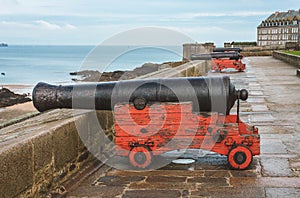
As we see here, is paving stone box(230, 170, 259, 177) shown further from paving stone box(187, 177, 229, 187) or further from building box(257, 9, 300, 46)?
building box(257, 9, 300, 46)

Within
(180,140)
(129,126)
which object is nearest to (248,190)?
(180,140)

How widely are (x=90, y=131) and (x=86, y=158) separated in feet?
0.89

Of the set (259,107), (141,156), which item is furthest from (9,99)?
(141,156)

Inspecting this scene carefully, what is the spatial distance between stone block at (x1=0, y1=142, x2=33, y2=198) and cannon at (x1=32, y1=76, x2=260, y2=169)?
1140 mm

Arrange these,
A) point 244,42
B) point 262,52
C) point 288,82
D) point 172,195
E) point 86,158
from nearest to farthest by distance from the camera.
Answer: point 172,195 → point 86,158 → point 288,82 → point 262,52 → point 244,42

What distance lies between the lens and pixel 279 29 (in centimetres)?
7288

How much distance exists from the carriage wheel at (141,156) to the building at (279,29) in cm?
6809

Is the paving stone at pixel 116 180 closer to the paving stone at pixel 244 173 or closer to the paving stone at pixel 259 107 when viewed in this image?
the paving stone at pixel 244 173

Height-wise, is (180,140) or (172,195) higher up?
(180,140)

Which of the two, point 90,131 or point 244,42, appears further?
point 244,42

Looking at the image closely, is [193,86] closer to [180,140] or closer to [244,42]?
[180,140]

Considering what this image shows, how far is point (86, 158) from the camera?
15.4 feet

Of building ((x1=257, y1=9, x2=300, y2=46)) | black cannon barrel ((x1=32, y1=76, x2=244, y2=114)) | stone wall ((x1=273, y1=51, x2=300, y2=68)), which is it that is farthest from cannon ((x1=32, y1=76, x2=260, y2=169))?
building ((x1=257, y1=9, x2=300, y2=46))

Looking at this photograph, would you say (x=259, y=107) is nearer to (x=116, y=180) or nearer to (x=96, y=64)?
(x=116, y=180)
